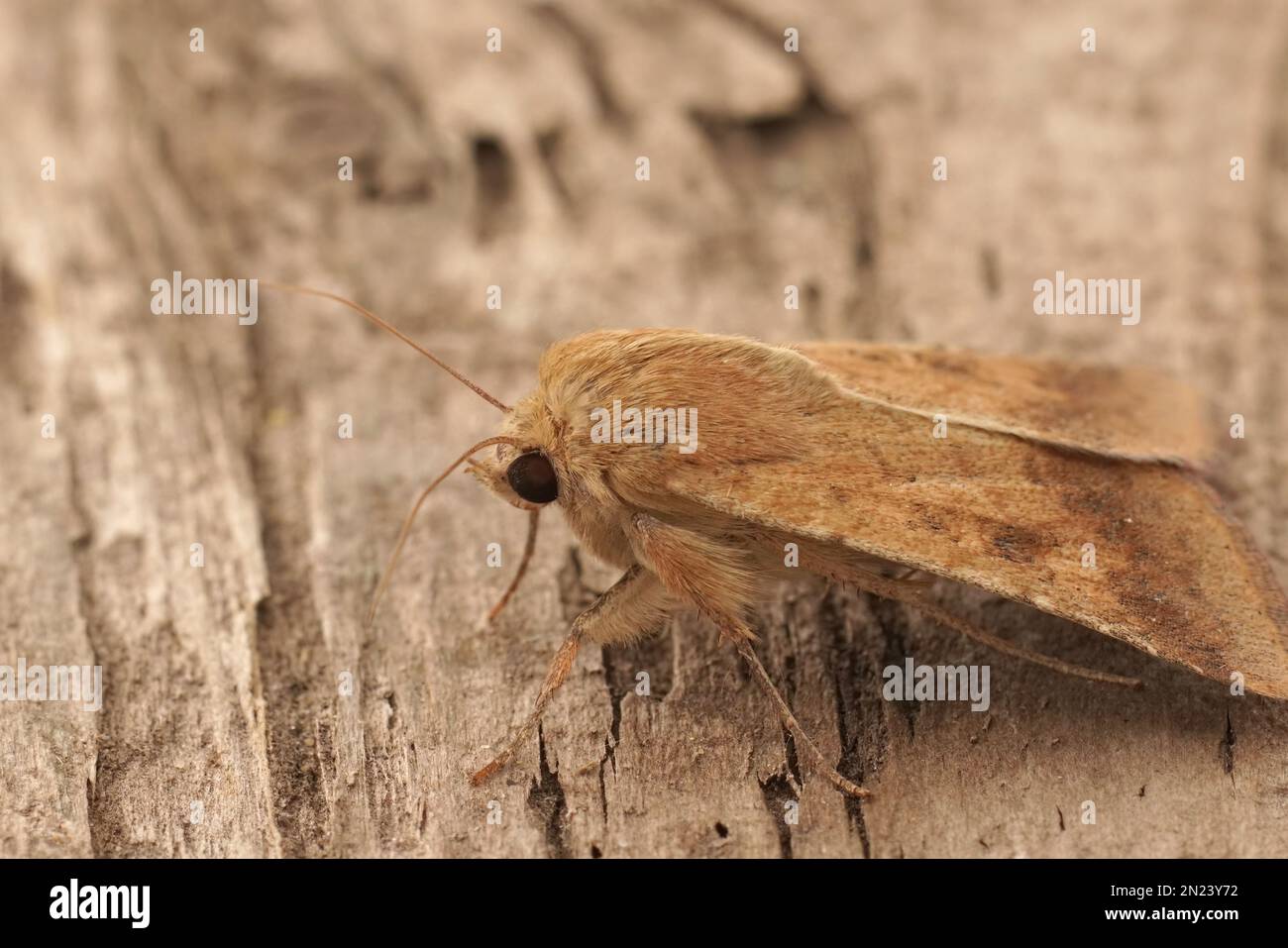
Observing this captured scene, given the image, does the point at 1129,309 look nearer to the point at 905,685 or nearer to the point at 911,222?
the point at 911,222

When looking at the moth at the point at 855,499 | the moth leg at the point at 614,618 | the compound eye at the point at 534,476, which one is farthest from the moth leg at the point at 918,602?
the compound eye at the point at 534,476

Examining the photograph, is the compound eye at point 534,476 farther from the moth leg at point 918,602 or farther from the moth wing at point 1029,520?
the moth leg at point 918,602

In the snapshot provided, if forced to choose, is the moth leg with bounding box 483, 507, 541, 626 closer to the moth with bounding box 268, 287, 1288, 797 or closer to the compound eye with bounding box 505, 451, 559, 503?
the moth with bounding box 268, 287, 1288, 797

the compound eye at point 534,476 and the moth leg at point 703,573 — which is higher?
the compound eye at point 534,476

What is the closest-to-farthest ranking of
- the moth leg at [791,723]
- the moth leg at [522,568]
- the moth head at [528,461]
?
the moth leg at [791,723] < the moth head at [528,461] < the moth leg at [522,568]

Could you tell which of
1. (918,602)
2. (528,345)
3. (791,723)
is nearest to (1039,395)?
(918,602)

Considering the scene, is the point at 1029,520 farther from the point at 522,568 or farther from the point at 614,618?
the point at 522,568

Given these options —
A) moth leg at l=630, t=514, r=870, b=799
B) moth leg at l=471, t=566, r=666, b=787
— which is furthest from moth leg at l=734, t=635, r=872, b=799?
moth leg at l=471, t=566, r=666, b=787

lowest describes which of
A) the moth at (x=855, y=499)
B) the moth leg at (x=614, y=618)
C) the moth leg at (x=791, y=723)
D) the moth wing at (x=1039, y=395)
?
the moth leg at (x=791, y=723)
